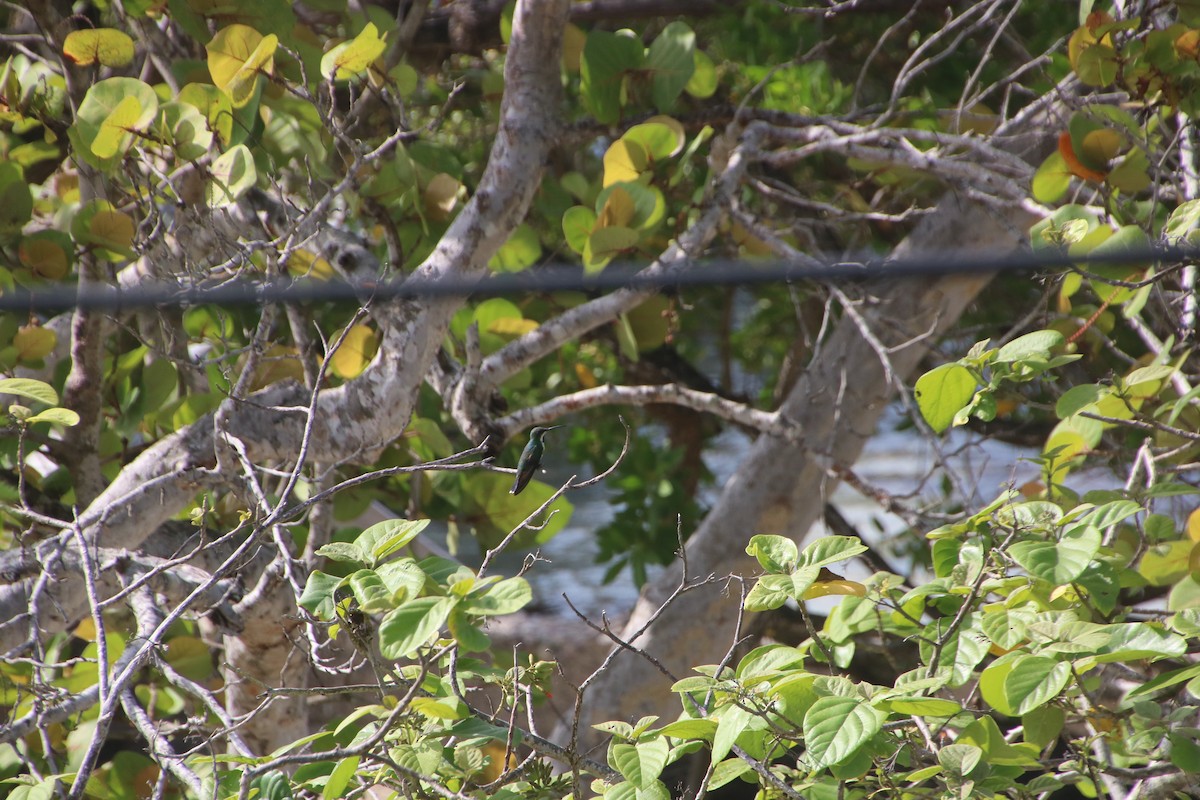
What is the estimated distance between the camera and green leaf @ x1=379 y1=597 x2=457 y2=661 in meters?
0.83

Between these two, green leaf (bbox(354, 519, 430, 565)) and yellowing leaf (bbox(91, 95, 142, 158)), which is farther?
yellowing leaf (bbox(91, 95, 142, 158))

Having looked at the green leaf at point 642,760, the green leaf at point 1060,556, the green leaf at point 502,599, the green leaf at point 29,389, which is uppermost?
the green leaf at point 1060,556

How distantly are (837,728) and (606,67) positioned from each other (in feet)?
4.28

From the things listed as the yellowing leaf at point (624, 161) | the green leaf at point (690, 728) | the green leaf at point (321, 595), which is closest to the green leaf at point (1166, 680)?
the green leaf at point (690, 728)

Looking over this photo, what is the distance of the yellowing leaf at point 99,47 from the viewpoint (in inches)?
60.5

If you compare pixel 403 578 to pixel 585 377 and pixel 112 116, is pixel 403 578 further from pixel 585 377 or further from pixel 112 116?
pixel 585 377

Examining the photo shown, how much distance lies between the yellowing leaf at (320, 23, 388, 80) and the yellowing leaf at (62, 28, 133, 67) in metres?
0.36

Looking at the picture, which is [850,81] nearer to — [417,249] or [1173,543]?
[417,249]

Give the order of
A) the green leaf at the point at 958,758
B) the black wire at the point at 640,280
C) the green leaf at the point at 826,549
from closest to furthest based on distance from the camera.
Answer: the black wire at the point at 640,280
the green leaf at the point at 958,758
the green leaf at the point at 826,549

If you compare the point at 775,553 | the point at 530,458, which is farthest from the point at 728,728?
the point at 530,458

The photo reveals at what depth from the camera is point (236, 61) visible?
1496 mm

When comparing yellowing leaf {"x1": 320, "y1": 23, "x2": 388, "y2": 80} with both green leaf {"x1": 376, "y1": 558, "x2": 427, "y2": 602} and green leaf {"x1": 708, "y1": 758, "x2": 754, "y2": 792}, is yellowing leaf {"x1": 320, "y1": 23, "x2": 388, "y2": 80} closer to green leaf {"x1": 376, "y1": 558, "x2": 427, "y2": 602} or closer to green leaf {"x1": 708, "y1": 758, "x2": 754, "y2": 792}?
green leaf {"x1": 376, "y1": 558, "x2": 427, "y2": 602}

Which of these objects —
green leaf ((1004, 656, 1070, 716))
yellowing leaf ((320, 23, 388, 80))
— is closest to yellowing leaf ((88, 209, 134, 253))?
yellowing leaf ((320, 23, 388, 80))

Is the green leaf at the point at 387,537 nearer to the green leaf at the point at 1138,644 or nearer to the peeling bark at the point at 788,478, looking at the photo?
the green leaf at the point at 1138,644
